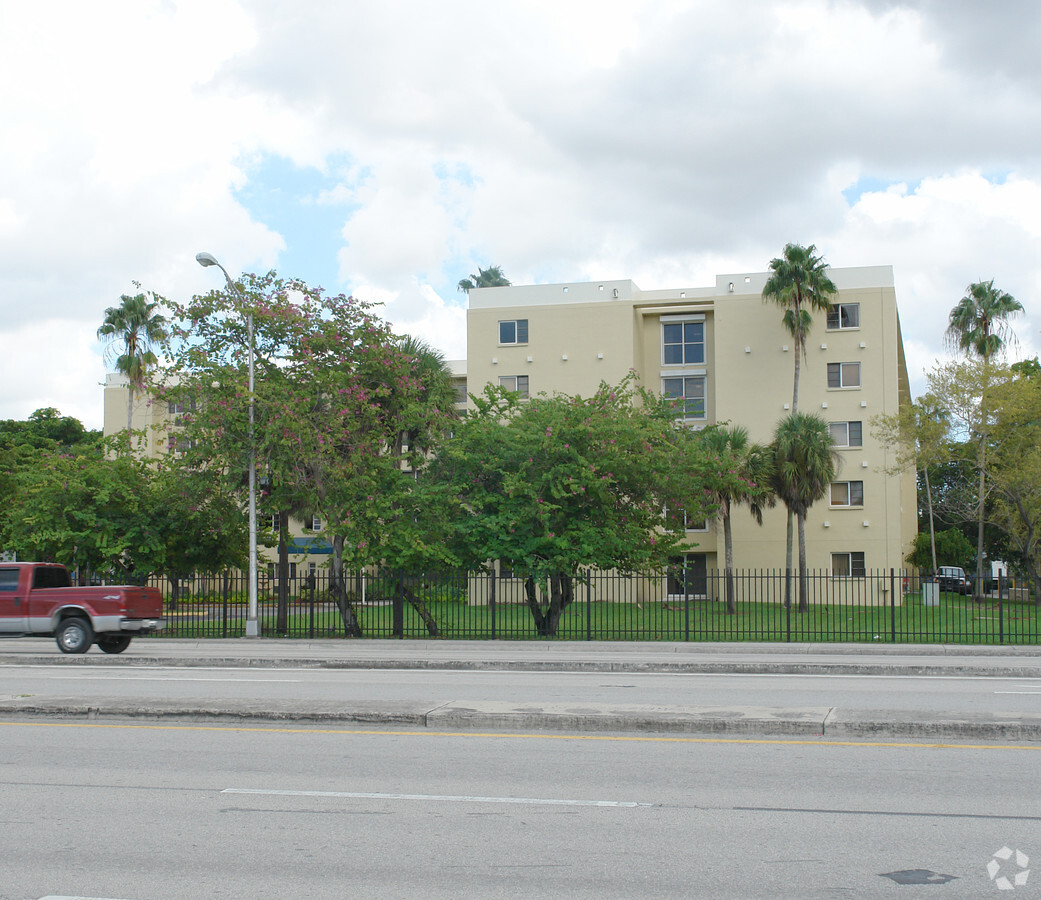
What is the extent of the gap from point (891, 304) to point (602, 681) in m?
36.7

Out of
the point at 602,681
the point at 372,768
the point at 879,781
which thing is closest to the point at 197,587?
A: the point at 602,681

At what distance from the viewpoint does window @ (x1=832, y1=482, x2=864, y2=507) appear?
47.3 m

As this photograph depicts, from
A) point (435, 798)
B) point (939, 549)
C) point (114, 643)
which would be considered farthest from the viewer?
point (939, 549)

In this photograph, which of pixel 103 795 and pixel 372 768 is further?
pixel 372 768

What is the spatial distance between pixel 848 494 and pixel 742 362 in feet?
26.1

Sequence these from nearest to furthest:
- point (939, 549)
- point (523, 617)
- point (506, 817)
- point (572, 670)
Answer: point (506, 817)
point (572, 670)
point (523, 617)
point (939, 549)

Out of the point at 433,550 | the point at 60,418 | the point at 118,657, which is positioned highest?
the point at 60,418

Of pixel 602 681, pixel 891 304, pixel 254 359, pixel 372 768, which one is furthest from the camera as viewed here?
pixel 891 304

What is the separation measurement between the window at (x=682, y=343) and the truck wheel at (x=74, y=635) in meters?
35.7

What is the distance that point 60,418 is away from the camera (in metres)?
79.2

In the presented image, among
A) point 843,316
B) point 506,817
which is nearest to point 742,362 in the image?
point 843,316

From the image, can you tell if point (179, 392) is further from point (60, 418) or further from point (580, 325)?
point (60, 418)

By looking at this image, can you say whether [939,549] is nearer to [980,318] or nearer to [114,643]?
[980,318]

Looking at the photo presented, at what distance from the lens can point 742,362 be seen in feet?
161
